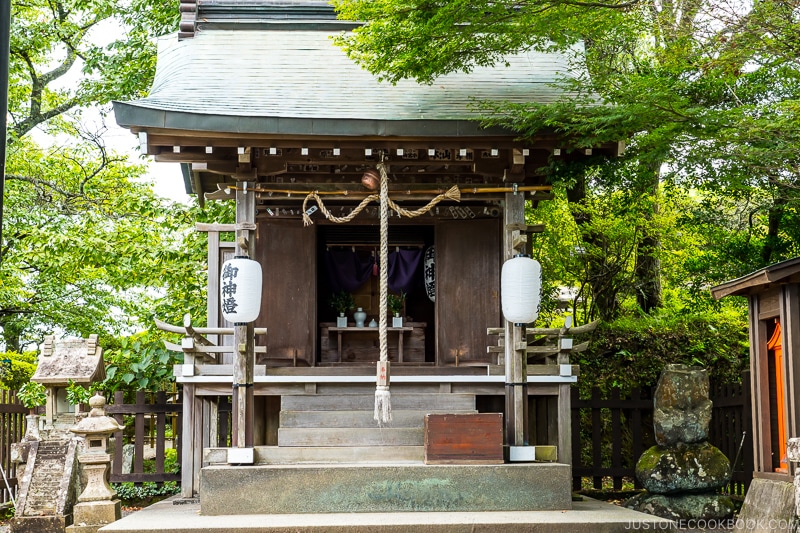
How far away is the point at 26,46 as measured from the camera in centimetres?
1728

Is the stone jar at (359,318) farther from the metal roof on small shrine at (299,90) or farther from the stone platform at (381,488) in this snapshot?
the stone platform at (381,488)

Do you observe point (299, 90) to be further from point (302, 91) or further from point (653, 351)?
point (653, 351)

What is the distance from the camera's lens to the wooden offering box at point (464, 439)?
8.45m

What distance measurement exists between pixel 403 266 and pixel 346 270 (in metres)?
0.86

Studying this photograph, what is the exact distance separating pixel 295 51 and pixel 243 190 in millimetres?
3403

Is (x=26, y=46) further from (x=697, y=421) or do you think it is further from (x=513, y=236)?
(x=697, y=421)

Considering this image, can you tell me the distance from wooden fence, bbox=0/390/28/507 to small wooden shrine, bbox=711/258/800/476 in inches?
342

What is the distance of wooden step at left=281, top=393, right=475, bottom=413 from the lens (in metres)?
9.94

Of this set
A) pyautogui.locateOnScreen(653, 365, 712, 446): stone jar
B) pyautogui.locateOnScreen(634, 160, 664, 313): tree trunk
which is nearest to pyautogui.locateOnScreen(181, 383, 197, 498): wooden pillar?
pyautogui.locateOnScreen(653, 365, 712, 446): stone jar

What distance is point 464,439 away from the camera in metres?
8.50

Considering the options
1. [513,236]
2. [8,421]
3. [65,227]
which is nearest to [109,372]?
[8,421]

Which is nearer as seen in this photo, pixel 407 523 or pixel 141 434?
pixel 407 523

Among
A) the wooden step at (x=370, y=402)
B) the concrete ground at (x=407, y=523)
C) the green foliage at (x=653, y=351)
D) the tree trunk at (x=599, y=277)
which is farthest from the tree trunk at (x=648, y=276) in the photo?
the concrete ground at (x=407, y=523)

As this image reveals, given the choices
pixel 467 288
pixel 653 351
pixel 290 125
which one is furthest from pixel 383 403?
pixel 653 351
